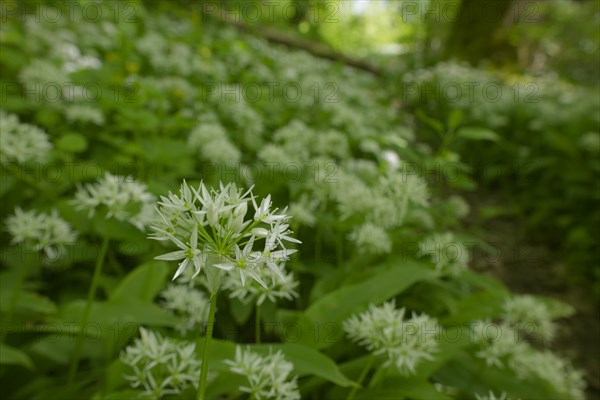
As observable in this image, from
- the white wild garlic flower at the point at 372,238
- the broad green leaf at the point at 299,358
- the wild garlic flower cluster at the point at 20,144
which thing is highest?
the wild garlic flower cluster at the point at 20,144

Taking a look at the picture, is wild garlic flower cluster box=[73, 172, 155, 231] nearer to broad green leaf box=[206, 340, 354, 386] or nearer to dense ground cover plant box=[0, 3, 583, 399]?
dense ground cover plant box=[0, 3, 583, 399]

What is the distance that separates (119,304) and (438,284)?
1.52 m

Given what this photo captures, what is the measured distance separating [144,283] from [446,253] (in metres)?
1.42

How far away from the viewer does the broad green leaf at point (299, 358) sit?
138cm

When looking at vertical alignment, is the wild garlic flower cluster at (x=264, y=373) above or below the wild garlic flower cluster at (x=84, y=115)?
below

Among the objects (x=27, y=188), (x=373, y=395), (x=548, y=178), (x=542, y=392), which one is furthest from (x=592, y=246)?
(x=27, y=188)

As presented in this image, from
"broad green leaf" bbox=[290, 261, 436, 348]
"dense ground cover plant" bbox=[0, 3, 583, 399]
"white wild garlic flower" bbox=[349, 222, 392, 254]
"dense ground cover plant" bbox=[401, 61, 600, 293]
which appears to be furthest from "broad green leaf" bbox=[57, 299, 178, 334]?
"dense ground cover plant" bbox=[401, 61, 600, 293]

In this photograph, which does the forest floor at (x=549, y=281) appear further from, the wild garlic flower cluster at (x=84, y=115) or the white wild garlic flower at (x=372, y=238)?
the wild garlic flower cluster at (x=84, y=115)

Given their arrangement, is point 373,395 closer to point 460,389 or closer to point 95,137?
point 460,389

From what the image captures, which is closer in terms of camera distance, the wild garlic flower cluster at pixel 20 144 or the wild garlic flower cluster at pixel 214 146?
the wild garlic flower cluster at pixel 20 144

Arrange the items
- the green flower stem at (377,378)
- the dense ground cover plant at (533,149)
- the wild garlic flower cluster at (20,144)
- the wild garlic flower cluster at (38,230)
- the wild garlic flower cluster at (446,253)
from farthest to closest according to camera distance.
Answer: the dense ground cover plant at (533,149) → the wild garlic flower cluster at (446,253) → the wild garlic flower cluster at (20,144) → the wild garlic flower cluster at (38,230) → the green flower stem at (377,378)

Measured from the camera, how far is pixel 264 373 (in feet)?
4.41

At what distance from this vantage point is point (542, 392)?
2.13m

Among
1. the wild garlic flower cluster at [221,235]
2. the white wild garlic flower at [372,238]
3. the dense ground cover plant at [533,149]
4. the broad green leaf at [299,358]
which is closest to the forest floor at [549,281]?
the dense ground cover plant at [533,149]
